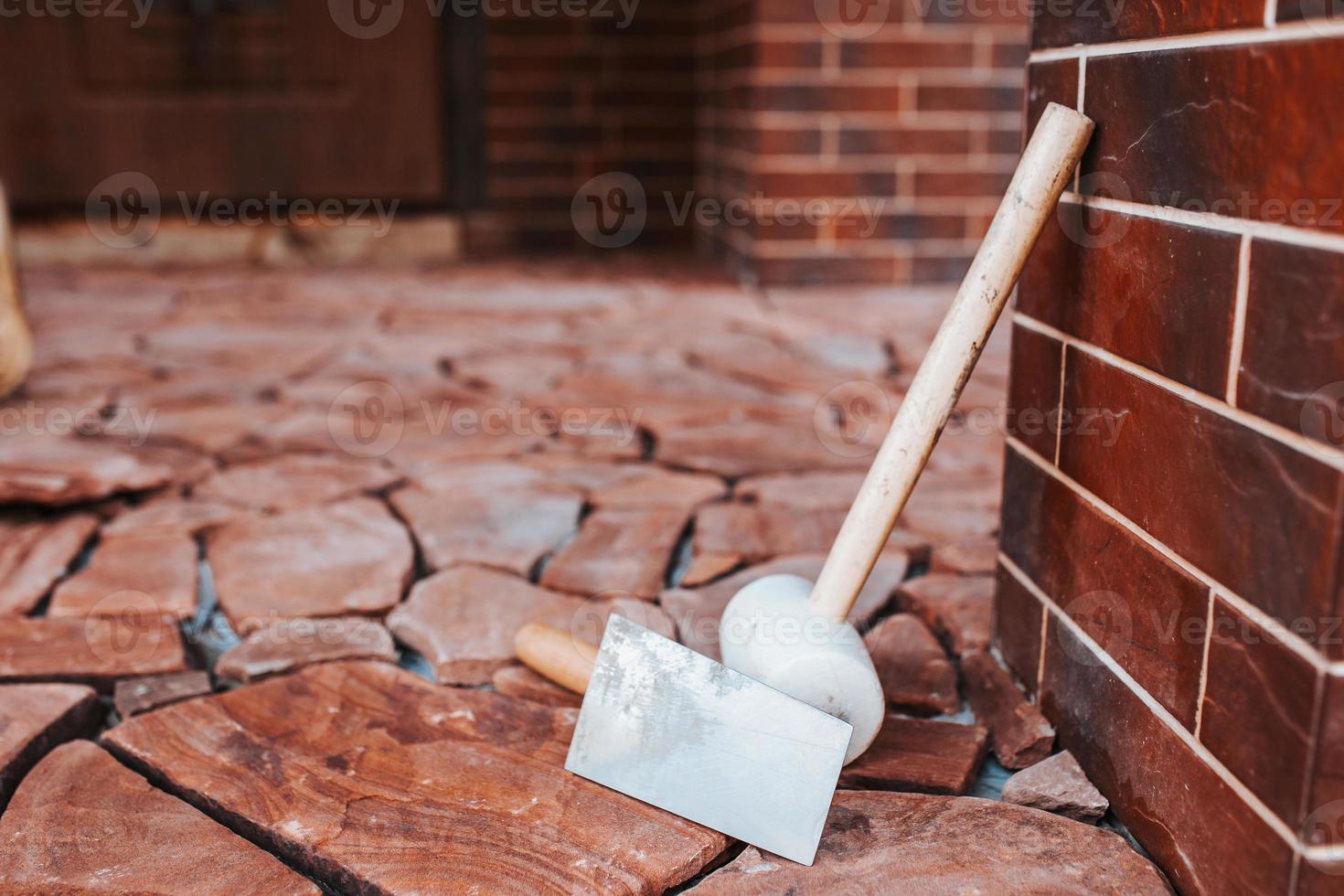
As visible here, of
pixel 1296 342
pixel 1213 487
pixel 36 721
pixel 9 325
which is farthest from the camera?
pixel 9 325

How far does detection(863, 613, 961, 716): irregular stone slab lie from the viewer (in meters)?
1.31

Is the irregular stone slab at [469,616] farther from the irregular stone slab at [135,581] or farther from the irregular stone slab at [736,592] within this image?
the irregular stone slab at [135,581]

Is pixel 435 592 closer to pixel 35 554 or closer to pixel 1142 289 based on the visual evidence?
pixel 35 554

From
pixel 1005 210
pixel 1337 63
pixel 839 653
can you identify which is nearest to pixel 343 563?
pixel 839 653

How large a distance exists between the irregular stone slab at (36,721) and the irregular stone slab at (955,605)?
96cm

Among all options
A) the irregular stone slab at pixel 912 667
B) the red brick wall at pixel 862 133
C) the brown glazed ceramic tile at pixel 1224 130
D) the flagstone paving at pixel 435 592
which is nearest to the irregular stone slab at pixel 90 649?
the flagstone paving at pixel 435 592

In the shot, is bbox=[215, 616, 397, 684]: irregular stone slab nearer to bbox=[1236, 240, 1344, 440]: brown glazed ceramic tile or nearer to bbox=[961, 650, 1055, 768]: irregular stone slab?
bbox=[961, 650, 1055, 768]: irregular stone slab

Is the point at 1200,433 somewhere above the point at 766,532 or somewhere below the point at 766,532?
above

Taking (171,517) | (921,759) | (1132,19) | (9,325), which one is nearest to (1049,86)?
(1132,19)

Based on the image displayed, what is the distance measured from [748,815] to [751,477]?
104cm

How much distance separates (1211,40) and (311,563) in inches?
50.1

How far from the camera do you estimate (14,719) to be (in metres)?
1.22

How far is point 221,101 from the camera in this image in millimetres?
4406

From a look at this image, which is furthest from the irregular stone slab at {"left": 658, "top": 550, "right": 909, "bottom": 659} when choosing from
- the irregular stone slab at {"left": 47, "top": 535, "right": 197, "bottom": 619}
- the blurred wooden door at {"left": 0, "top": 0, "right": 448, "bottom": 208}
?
the blurred wooden door at {"left": 0, "top": 0, "right": 448, "bottom": 208}
